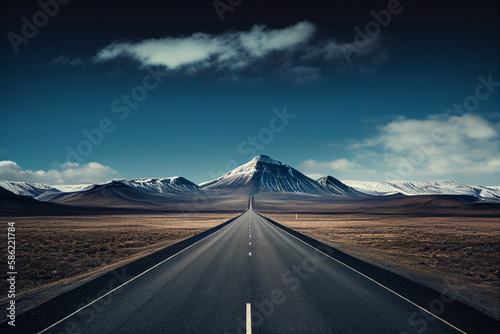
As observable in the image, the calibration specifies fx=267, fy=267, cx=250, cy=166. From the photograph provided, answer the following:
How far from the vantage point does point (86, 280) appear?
34.6ft

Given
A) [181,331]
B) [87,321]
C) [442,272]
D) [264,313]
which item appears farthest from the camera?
[442,272]

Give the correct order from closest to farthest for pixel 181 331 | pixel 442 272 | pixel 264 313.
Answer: pixel 181 331, pixel 264 313, pixel 442 272

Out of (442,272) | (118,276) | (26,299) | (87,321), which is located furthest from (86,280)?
(442,272)

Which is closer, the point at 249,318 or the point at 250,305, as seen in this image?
the point at 249,318

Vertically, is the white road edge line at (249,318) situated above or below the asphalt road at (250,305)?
above

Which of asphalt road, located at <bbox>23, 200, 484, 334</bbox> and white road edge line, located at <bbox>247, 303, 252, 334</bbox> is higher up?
white road edge line, located at <bbox>247, 303, 252, 334</bbox>

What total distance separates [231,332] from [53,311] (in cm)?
492

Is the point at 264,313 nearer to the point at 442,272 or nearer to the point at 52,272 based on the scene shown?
the point at 442,272

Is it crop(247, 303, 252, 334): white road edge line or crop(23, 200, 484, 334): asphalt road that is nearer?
crop(247, 303, 252, 334): white road edge line

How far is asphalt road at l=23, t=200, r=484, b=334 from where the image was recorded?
19.4 ft

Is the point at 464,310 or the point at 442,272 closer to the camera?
the point at 464,310

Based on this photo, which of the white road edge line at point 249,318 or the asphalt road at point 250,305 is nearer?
the white road edge line at point 249,318

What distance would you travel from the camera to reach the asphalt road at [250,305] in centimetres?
592

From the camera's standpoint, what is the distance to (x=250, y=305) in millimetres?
7152
